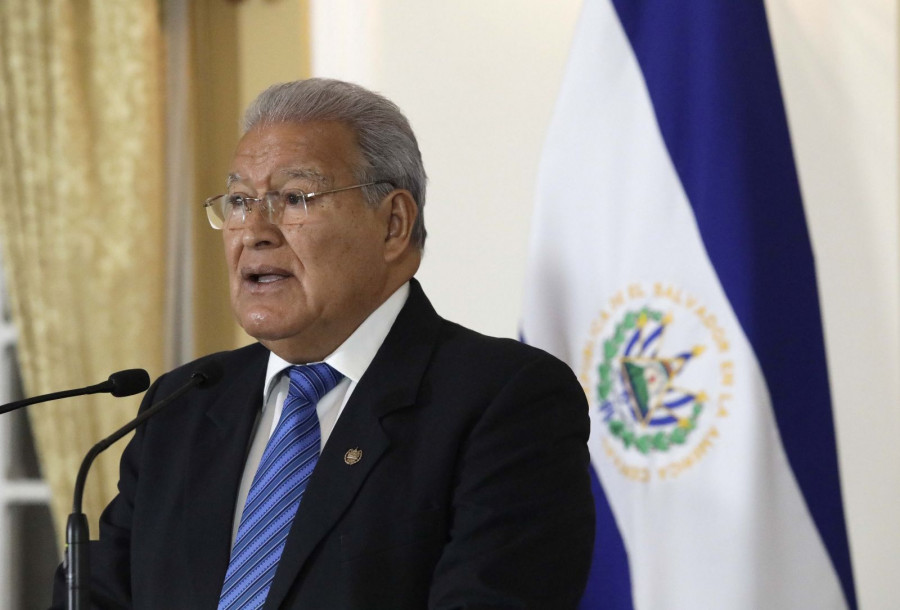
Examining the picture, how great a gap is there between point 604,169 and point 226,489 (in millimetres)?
1469

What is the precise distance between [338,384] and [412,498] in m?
0.32

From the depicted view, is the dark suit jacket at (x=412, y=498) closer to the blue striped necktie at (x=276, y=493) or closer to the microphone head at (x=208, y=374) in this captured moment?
the blue striped necktie at (x=276, y=493)

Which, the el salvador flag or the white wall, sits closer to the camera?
the el salvador flag

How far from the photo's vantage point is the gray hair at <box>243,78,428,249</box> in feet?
6.44

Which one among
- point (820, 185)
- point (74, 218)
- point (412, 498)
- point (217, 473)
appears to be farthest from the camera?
point (74, 218)

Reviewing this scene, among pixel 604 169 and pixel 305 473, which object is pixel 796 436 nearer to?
pixel 604 169

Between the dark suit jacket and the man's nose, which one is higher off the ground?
the man's nose

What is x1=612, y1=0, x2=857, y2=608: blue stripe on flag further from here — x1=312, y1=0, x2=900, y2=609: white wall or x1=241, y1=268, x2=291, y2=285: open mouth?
x1=241, y1=268, x2=291, y2=285: open mouth

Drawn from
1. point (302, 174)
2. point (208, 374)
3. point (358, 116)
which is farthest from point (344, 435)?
point (358, 116)

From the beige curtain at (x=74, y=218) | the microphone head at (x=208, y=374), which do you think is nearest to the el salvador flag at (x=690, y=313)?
the microphone head at (x=208, y=374)

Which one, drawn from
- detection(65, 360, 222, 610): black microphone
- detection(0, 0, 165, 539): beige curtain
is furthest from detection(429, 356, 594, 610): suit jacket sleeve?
detection(0, 0, 165, 539): beige curtain

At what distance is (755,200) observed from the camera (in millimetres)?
2709

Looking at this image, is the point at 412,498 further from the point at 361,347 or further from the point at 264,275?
the point at 264,275

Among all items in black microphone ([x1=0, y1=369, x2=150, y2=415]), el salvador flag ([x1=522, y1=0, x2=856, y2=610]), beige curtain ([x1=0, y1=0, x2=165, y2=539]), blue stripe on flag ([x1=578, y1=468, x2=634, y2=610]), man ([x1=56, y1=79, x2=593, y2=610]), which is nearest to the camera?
black microphone ([x1=0, y1=369, x2=150, y2=415])
